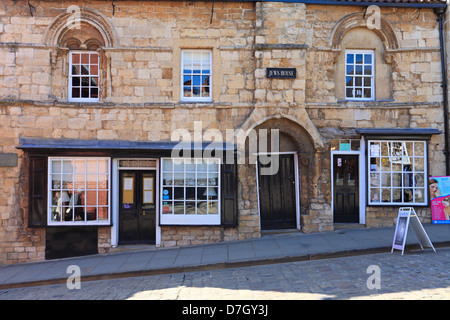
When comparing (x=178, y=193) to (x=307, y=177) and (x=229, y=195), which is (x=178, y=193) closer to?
(x=229, y=195)

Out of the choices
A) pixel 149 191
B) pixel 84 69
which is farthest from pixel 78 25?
pixel 149 191

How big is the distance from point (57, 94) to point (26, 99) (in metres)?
0.80

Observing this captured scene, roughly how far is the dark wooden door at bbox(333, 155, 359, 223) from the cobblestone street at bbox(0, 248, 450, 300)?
8.56 feet

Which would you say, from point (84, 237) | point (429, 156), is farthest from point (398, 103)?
point (84, 237)

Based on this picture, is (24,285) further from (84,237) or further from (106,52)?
(106,52)

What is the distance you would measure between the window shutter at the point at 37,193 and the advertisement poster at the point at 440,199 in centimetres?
1085

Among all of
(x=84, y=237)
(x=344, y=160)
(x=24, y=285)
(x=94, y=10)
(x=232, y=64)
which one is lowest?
(x=24, y=285)

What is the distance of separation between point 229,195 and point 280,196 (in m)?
1.80

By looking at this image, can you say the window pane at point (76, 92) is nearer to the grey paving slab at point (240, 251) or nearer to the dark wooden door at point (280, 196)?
the dark wooden door at point (280, 196)

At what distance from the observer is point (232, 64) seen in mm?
9664

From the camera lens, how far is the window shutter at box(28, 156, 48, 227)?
9.11m

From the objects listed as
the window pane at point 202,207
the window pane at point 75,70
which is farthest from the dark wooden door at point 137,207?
the window pane at point 75,70

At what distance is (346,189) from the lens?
10.2 meters

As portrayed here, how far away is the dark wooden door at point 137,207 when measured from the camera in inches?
→ 380
